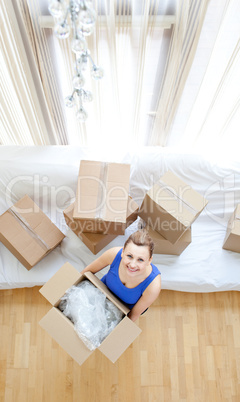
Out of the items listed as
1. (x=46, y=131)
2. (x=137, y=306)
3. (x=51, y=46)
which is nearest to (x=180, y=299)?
(x=137, y=306)

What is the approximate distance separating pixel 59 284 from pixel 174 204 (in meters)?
0.74

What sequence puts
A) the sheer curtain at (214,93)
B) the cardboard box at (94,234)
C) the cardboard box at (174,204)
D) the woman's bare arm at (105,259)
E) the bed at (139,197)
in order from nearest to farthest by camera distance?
1. the sheer curtain at (214,93)
2. the woman's bare arm at (105,259)
3. the cardboard box at (174,204)
4. the cardboard box at (94,234)
5. the bed at (139,197)

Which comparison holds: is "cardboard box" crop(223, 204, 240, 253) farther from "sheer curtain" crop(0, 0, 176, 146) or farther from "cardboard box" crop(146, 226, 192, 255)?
"sheer curtain" crop(0, 0, 176, 146)

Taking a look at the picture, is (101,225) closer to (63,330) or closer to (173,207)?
(173,207)

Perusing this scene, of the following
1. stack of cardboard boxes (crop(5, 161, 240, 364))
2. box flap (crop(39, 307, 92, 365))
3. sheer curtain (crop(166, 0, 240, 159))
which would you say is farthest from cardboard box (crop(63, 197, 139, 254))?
sheer curtain (crop(166, 0, 240, 159))

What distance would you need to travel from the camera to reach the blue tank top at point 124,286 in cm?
144

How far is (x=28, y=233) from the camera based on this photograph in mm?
1854

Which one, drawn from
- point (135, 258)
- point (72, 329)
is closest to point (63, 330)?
point (72, 329)

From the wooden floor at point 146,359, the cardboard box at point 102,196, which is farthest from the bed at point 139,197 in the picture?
the cardboard box at point 102,196

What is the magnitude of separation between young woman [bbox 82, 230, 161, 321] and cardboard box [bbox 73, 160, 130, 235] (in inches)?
6.7

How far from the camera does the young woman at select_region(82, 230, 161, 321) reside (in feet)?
4.21

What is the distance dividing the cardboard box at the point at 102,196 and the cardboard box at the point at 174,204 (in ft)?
0.65

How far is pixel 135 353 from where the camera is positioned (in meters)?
2.03

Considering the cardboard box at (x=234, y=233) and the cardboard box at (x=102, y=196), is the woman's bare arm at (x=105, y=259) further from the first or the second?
the cardboard box at (x=234, y=233)
